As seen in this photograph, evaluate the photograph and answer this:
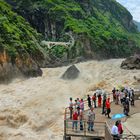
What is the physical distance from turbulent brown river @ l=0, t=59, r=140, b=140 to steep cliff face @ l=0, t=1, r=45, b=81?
2.06 m

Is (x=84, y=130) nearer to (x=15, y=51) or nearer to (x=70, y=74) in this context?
(x=70, y=74)

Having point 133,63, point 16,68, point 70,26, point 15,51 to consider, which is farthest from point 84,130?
point 70,26

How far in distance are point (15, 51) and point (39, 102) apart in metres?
23.1

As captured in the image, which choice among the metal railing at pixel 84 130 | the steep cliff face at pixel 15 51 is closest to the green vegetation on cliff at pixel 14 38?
the steep cliff face at pixel 15 51

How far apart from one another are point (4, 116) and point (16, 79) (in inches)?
891

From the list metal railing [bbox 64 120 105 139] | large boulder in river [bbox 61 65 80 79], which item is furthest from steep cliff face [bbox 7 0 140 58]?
metal railing [bbox 64 120 105 139]

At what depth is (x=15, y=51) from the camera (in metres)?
63.9

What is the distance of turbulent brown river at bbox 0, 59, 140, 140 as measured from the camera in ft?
105

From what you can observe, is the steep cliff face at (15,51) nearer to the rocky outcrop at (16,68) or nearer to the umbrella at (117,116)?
the rocky outcrop at (16,68)

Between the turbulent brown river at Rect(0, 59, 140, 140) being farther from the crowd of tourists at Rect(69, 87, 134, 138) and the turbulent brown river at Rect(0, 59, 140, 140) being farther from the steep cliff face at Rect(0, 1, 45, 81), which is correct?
the crowd of tourists at Rect(69, 87, 134, 138)

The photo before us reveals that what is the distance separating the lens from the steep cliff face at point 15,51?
59.6 metres

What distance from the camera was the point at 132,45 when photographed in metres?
148

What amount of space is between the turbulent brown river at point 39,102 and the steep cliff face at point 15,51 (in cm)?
206

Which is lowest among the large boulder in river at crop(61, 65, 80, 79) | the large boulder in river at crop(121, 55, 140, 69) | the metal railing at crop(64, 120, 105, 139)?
the metal railing at crop(64, 120, 105, 139)
